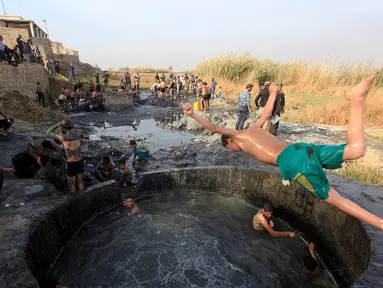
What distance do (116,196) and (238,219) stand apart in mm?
2967

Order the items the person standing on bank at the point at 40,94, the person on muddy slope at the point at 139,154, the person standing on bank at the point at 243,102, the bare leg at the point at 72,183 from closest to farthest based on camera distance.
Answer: the bare leg at the point at 72,183 → the person on muddy slope at the point at 139,154 → the person standing on bank at the point at 243,102 → the person standing on bank at the point at 40,94

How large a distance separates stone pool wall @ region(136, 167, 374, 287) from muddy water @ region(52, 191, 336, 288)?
0.34 metres

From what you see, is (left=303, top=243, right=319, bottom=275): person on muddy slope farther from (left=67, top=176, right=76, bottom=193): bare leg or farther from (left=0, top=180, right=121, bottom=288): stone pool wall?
(left=67, top=176, right=76, bottom=193): bare leg

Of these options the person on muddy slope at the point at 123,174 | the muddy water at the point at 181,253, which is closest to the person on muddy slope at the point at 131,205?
the muddy water at the point at 181,253

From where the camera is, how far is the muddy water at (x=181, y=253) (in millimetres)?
4027

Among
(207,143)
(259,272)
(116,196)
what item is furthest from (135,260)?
(207,143)

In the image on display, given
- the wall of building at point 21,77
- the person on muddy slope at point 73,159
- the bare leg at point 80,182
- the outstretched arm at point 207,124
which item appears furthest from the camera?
the wall of building at point 21,77

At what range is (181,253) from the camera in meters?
4.60

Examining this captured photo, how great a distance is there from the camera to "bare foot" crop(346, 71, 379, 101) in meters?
→ 2.16

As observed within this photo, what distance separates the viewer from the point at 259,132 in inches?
119

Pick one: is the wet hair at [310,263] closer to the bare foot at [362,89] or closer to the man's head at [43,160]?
the bare foot at [362,89]

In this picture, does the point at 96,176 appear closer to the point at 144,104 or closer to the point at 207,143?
the point at 207,143

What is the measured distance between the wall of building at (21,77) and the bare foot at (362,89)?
14484 millimetres

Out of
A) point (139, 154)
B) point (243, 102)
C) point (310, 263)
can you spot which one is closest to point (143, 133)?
point (139, 154)
